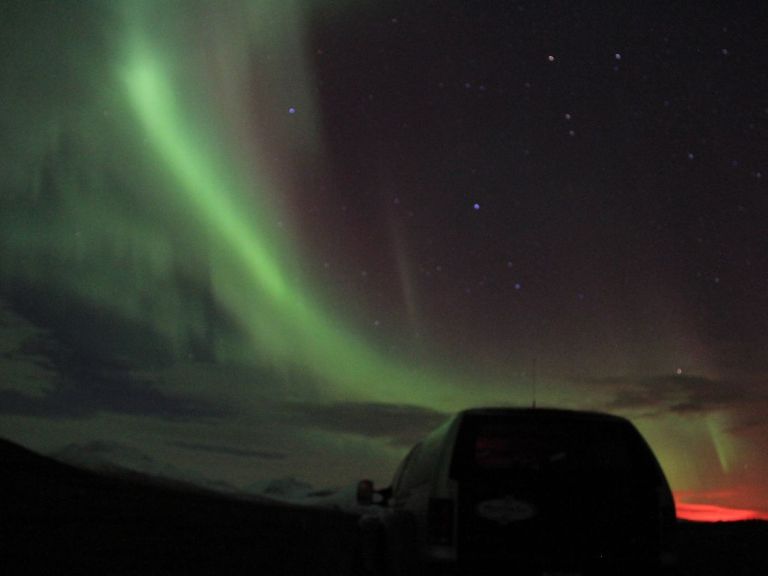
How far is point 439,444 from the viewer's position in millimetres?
6766

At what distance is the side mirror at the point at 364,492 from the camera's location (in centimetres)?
813

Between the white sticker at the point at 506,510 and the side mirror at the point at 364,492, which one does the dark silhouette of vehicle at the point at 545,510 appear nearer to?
the white sticker at the point at 506,510

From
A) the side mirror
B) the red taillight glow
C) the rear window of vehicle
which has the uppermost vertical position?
the rear window of vehicle

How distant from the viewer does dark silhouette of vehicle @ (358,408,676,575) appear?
5980mm

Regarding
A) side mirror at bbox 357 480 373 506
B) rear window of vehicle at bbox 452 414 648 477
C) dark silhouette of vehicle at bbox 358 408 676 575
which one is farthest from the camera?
side mirror at bbox 357 480 373 506

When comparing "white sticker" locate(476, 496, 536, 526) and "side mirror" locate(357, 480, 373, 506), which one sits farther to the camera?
"side mirror" locate(357, 480, 373, 506)

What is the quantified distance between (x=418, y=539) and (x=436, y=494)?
17.6 inches

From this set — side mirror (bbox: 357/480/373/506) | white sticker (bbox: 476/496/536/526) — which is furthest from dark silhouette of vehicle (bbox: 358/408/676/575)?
side mirror (bbox: 357/480/373/506)

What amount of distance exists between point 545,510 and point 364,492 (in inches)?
96.9

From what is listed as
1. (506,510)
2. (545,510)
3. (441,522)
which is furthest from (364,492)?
(545,510)

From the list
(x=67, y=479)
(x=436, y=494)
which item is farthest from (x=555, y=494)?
(x=67, y=479)

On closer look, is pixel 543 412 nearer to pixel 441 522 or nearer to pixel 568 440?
pixel 568 440

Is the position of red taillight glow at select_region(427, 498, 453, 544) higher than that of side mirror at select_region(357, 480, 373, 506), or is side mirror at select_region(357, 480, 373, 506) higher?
side mirror at select_region(357, 480, 373, 506)

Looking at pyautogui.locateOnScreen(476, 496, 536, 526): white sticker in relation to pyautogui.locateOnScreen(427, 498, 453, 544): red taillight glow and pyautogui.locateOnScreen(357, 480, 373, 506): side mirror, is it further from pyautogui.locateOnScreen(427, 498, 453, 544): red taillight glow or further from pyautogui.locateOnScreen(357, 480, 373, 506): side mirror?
pyautogui.locateOnScreen(357, 480, 373, 506): side mirror
